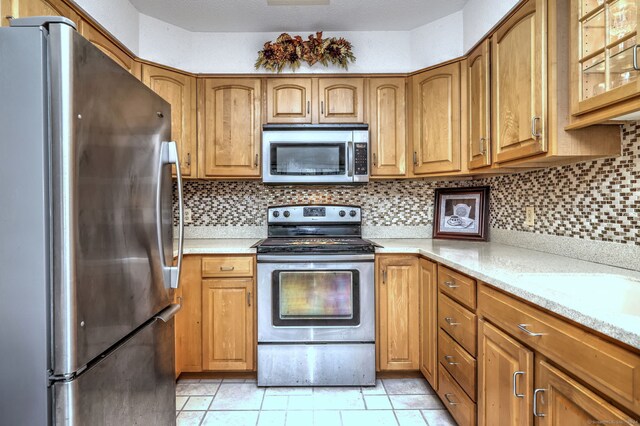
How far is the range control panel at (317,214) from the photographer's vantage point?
273cm

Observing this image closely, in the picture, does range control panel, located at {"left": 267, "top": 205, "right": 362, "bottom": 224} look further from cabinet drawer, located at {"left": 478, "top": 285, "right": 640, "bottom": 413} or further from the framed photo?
cabinet drawer, located at {"left": 478, "top": 285, "right": 640, "bottom": 413}

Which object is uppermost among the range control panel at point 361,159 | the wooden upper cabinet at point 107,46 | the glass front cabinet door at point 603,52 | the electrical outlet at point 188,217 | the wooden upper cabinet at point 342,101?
the wooden upper cabinet at point 107,46

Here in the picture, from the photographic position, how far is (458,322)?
1.70 metres

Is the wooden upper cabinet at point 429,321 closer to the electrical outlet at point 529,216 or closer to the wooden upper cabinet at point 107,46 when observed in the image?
the electrical outlet at point 529,216

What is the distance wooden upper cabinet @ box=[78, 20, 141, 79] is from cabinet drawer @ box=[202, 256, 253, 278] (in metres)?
1.22

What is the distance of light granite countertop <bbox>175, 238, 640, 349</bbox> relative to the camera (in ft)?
2.71

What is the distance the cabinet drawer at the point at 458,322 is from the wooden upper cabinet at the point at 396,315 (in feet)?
1.02

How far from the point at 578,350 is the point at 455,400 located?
1028 millimetres

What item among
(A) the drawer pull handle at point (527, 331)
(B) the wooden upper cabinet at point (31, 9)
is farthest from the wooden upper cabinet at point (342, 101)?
(A) the drawer pull handle at point (527, 331)

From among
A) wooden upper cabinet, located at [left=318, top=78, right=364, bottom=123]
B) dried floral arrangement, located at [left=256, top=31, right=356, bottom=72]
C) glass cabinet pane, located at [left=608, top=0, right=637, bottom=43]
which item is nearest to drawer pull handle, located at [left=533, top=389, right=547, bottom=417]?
glass cabinet pane, located at [left=608, top=0, right=637, bottom=43]

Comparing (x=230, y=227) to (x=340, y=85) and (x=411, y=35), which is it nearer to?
(x=340, y=85)

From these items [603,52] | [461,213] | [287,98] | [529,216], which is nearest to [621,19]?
[603,52]

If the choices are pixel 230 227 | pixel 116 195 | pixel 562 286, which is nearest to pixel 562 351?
pixel 562 286

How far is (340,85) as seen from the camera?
8.30ft
